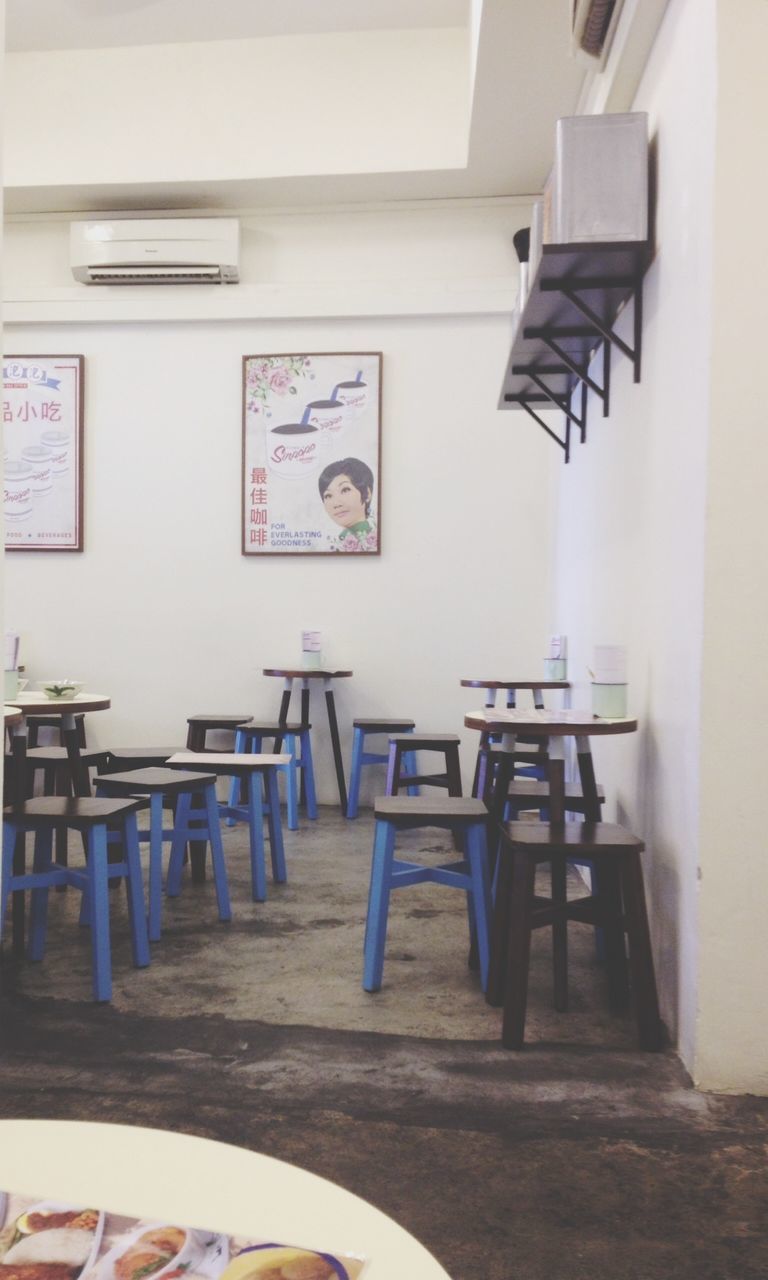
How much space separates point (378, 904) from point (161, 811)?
1.00 meters

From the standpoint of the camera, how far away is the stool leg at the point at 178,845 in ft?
12.1

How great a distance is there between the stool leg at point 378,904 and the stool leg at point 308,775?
277cm

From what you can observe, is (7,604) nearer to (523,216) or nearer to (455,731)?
(455,731)

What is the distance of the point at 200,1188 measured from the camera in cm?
70

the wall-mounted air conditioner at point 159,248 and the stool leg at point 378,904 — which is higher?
the wall-mounted air conditioner at point 159,248

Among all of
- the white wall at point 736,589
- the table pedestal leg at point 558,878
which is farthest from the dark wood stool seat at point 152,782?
the white wall at point 736,589

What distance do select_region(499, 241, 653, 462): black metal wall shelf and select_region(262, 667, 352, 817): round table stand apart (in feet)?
5.74

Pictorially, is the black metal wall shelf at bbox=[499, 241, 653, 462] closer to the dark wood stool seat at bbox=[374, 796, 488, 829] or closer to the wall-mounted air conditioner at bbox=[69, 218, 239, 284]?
the dark wood stool seat at bbox=[374, 796, 488, 829]

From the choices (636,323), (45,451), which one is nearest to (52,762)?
(636,323)

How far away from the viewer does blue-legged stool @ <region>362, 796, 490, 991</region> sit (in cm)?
281

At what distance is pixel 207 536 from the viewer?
6176 mm

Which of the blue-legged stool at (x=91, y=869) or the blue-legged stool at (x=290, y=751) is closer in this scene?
the blue-legged stool at (x=91, y=869)

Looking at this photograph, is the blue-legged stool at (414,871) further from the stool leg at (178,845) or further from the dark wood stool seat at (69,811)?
the stool leg at (178,845)

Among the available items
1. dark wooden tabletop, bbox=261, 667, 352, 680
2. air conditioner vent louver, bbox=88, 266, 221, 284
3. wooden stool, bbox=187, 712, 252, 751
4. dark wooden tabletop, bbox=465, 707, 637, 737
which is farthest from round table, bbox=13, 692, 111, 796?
air conditioner vent louver, bbox=88, 266, 221, 284
